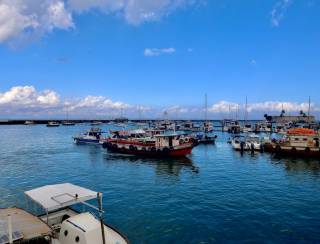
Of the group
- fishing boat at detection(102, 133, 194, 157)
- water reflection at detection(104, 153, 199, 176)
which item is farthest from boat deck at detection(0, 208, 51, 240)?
fishing boat at detection(102, 133, 194, 157)

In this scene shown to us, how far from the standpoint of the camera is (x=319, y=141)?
62000 millimetres

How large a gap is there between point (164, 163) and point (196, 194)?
23.1m

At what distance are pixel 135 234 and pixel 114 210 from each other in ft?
20.3

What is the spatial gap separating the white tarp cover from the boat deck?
105cm

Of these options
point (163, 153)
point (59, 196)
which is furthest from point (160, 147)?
point (59, 196)

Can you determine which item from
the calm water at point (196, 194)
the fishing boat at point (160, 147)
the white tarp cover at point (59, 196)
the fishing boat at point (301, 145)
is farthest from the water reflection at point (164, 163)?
the white tarp cover at point (59, 196)

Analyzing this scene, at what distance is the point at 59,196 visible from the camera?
1828 cm

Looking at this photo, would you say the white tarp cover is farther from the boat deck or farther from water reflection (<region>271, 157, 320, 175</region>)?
water reflection (<region>271, 157, 320, 175</region>)

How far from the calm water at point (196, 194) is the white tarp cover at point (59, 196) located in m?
5.89

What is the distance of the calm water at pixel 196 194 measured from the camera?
22.7 m

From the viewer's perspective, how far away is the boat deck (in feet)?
47.2

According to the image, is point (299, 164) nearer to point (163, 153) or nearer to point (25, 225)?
point (163, 153)

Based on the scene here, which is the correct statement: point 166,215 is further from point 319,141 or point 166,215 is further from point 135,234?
point 319,141

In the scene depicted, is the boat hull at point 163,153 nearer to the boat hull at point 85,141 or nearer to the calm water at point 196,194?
the calm water at point 196,194
